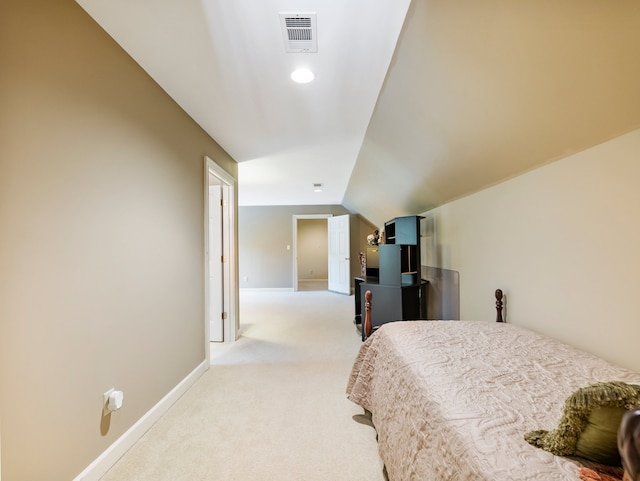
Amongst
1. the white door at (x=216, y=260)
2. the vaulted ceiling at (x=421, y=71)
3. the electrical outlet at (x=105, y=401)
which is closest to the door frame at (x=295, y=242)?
the white door at (x=216, y=260)

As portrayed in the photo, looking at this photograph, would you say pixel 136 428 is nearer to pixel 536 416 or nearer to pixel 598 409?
pixel 536 416

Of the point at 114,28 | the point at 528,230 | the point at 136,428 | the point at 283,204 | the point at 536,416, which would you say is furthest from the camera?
the point at 283,204

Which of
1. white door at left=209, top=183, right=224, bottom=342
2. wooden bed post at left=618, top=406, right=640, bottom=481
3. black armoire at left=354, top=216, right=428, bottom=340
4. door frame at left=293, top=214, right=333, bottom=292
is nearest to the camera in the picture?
wooden bed post at left=618, top=406, right=640, bottom=481

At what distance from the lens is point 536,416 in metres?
0.91

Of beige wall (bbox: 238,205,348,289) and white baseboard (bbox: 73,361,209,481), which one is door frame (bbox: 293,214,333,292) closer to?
beige wall (bbox: 238,205,348,289)

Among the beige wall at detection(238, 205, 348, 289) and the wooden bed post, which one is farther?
the beige wall at detection(238, 205, 348, 289)

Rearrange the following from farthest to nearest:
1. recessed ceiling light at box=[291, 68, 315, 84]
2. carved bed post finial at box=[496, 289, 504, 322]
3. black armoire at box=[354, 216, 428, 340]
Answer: black armoire at box=[354, 216, 428, 340], carved bed post finial at box=[496, 289, 504, 322], recessed ceiling light at box=[291, 68, 315, 84]

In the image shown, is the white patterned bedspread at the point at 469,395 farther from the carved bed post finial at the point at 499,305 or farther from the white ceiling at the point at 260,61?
the white ceiling at the point at 260,61

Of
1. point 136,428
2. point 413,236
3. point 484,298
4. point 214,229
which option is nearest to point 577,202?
point 484,298

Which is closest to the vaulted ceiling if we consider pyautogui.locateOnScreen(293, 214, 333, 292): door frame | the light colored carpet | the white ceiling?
the white ceiling

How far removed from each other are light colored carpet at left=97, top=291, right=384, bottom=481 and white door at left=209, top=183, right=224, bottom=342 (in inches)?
14.2

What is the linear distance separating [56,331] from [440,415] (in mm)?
1556

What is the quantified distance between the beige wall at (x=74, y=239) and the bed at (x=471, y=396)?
1412 mm

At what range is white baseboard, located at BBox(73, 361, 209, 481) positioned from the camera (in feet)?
→ 4.69
